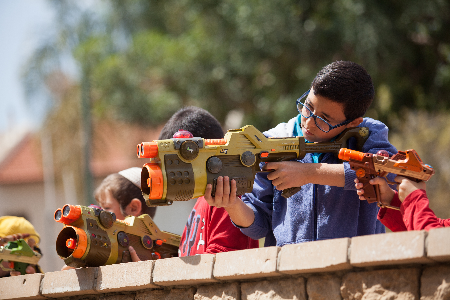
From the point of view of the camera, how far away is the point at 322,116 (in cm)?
277

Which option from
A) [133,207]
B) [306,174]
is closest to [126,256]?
[133,207]

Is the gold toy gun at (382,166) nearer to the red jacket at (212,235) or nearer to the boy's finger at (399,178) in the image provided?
the boy's finger at (399,178)

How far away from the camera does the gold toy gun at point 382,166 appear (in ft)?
7.81

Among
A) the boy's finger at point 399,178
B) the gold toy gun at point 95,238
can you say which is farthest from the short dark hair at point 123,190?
the boy's finger at point 399,178

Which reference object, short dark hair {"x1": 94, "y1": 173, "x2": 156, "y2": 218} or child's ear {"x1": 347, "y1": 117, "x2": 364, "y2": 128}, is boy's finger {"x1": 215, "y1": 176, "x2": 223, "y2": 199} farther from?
short dark hair {"x1": 94, "y1": 173, "x2": 156, "y2": 218}

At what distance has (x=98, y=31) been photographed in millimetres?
19094

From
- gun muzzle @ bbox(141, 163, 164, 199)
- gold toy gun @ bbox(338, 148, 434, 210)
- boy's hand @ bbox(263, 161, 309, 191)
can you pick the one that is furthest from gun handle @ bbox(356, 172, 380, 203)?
gun muzzle @ bbox(141, 163, 164, 199)

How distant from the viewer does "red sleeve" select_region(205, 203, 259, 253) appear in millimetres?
3088

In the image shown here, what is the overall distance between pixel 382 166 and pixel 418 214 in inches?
10.3

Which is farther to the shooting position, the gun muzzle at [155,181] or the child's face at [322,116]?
the child's face at [322,116]

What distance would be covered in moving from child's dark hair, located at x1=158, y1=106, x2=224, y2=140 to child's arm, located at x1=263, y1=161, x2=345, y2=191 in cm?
92

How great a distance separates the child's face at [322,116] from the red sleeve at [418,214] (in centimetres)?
59

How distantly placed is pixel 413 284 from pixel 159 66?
11743 mm

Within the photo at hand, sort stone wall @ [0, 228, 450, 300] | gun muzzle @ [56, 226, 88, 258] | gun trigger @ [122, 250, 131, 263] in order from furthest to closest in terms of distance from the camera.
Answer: gun trigger @ [122, 250, 131, 263]
gun muzzle @ [56, 226, 88, 258]
stone wall @ [0, 228, 450, 300]
